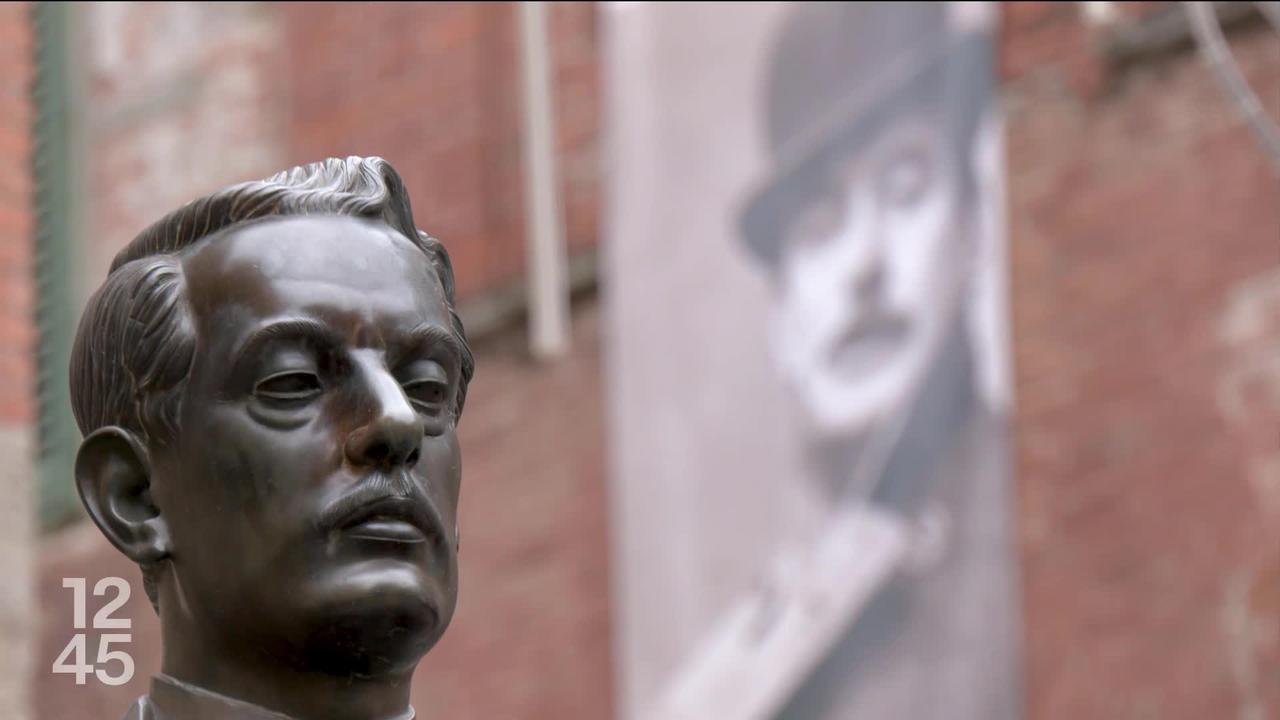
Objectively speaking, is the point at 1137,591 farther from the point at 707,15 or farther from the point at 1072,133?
the point at 707,15

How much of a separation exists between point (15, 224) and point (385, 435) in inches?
173

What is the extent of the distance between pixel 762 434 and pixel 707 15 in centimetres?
138

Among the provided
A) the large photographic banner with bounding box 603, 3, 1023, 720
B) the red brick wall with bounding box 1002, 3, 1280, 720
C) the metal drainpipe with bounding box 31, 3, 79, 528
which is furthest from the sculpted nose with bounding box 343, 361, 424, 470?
the red brick wall with bounding box 1002, 3, 1280, 720

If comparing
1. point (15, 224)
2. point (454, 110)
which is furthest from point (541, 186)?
point (15, 224)

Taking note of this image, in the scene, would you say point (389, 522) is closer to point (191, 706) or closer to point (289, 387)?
point (289, 387)

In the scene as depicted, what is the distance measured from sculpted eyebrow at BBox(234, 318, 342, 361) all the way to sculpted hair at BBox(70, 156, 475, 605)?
79 millimetres

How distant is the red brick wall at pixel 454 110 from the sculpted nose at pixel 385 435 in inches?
292

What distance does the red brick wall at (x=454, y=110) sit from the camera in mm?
10344

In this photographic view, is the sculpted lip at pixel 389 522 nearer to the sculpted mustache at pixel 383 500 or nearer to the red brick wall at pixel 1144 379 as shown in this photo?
the sculpted mustache at pixel 383 500

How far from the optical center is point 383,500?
2.74 metres

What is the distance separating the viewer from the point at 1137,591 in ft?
28.4

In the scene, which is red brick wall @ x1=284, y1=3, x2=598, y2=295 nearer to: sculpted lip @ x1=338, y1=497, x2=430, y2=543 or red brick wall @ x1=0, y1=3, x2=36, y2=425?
red brick wall @ x1=0, y1=3, x2=36, y2=425

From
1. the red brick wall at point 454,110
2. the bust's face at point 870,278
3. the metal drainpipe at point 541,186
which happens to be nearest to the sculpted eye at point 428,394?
the bust's face at point 870,278

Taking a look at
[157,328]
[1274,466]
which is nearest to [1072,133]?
[1274,466]
